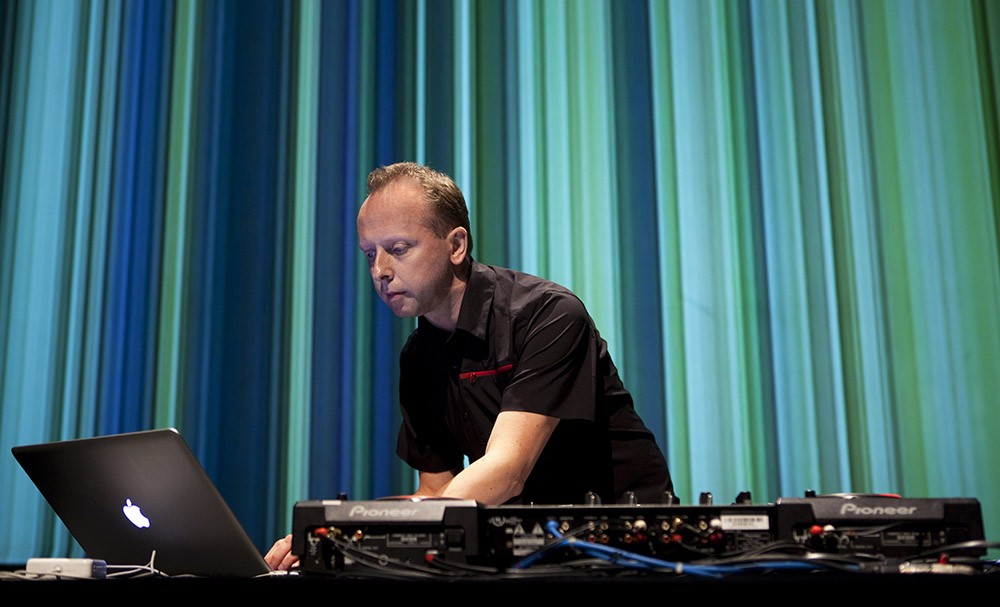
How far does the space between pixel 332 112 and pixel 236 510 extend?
1.25m

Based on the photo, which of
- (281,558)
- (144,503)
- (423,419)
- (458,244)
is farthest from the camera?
(423,419)

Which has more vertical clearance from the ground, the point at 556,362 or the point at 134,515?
the point at 556,362

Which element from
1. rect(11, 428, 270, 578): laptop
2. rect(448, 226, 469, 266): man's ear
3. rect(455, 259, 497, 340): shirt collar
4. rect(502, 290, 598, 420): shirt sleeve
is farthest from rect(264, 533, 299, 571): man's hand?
rect(448, 226, 469, 266): man's ear

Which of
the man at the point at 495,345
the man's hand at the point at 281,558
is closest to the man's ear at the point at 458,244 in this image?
the man at the point at 495,345

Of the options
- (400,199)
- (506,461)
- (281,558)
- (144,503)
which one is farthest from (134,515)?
(400,199)

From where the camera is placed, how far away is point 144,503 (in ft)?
4.47

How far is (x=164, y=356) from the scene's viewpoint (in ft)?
9.83

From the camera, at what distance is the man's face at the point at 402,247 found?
1.89 metres

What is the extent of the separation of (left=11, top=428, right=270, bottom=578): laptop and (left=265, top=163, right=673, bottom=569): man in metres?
0.58

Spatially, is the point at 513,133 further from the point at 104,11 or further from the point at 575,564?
the point at 575,564

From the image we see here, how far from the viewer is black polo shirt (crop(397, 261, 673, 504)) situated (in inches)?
72.0

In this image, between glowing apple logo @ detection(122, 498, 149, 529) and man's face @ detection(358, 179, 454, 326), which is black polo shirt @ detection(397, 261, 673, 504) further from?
glowing apple logo @ detection(122, 498, 149, 529)

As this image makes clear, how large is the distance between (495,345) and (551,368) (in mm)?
198

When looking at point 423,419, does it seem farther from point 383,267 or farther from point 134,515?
point 134,515
